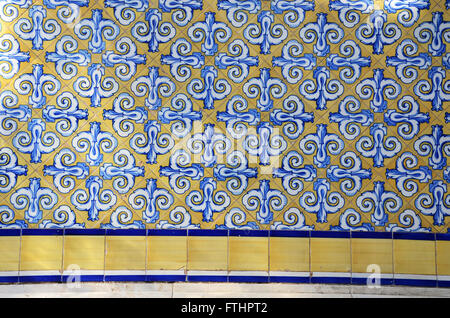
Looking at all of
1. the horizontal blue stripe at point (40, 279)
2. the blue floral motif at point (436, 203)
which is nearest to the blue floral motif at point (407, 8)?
the blue floral motif at point (436, 203)

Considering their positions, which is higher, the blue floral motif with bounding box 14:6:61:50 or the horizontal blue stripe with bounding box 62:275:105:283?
the blue floral motif with bounding box 14:6:61:50

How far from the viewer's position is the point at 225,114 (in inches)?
77.2

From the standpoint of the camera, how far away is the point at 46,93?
1.95 metres

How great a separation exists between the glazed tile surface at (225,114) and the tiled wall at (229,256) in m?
0.05

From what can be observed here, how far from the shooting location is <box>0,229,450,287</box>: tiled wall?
1923 mm

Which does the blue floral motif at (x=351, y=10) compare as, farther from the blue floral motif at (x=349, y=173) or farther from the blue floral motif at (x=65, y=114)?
the blue floral motif at (x=65, y=114)

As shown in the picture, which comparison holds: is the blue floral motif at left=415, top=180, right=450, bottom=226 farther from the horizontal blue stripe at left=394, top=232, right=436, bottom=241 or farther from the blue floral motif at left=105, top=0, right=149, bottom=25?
the blue floral motif at left=105, top=0, right=149, bottom=25

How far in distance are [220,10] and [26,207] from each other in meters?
1.23

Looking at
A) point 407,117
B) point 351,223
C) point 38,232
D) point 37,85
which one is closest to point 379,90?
A: point 407,117

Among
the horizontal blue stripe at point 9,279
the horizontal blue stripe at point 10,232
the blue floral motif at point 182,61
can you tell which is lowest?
the horizontal blue stripe at point 9,279

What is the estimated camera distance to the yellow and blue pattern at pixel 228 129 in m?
1.94

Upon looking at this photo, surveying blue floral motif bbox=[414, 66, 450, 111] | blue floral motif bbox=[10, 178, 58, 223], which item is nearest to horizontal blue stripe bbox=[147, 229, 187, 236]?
blue floral motif bbox=[10, 178, 58, 223]

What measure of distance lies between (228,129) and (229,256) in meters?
0.56
